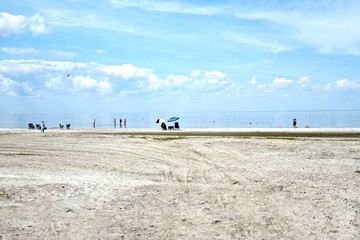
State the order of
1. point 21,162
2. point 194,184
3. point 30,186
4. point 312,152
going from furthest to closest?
point 312,152 < point 21,162 < point 194,184 < point 30,186

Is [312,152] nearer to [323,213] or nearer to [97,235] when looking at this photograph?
[323,213]

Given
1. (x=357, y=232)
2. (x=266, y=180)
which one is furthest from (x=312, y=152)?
(x=357, y=232)

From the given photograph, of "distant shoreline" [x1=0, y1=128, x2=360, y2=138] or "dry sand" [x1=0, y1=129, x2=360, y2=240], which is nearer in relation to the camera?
"dry sand" [x1=0, y1=129, x2=360, y2=240]

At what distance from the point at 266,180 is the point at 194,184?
3.33 m

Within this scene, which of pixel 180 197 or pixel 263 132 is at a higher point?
pixel 263 132

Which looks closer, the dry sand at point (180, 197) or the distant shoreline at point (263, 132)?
the dry sand at point (180, 197)

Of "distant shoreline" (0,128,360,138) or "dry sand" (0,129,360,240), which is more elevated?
"distant shoreline" (0,128,360,138)

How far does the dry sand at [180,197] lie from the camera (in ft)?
32.9

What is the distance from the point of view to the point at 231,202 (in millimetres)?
12773

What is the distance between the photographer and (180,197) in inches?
529

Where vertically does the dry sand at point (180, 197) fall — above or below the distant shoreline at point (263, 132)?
below

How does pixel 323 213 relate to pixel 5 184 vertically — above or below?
below

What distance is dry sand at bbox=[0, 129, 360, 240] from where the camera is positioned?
10016mm

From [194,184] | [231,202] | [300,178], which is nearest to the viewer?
[231,202]
